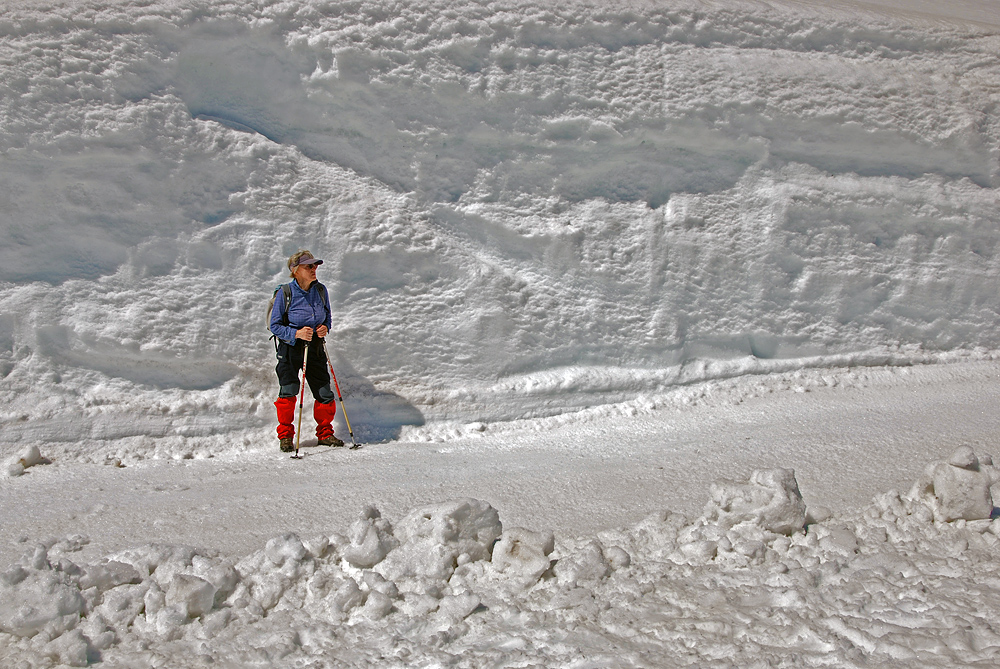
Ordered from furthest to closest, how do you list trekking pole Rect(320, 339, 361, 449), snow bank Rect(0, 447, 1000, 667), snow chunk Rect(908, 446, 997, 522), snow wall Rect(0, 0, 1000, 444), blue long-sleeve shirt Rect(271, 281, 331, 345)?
snow wall Rect(0, 0, 1000, 444)
trekking pole Rect(320, 339, 361, 449)
blue long-sleeve shirt Rect(271, 281, 331, 345)
snow chunk Rect(908, 446, 997, 522)
snow bank Rect(0, 447, 1000, 667)

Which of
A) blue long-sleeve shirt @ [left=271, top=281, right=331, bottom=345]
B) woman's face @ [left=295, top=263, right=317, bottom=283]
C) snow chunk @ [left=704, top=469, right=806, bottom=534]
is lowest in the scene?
snow chunk @ [left=704, top=469, right=806, bottom=534]

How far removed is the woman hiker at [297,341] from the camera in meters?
5.38

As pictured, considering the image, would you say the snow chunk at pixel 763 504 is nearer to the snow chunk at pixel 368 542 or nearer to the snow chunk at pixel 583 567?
the snow chunk at pixel 583 567

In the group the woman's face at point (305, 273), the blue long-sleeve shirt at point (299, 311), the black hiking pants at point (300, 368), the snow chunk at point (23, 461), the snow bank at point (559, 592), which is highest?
the woman's face at point (305, 273)

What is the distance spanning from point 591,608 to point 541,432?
2766mm

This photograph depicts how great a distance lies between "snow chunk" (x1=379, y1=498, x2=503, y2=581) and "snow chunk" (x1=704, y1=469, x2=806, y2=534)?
114 cm

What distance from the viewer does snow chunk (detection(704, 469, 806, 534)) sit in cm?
351

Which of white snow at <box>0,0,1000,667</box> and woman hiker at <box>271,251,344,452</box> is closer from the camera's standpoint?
white snow at <box>0,0,1000,667</box>

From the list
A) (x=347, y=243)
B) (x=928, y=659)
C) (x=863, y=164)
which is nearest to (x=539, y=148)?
(x=347, y=243)

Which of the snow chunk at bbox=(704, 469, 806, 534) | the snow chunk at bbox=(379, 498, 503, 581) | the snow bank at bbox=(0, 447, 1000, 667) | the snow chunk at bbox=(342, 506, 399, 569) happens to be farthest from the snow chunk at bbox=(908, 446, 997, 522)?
the snow chunk at bbox=(342, 506, 399, 569)

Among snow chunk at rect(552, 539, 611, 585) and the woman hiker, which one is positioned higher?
the woman hiker

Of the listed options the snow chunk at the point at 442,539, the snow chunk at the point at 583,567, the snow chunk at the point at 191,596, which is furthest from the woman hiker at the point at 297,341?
the snow chunk at the point at 583,567

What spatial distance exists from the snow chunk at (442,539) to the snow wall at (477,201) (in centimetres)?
221

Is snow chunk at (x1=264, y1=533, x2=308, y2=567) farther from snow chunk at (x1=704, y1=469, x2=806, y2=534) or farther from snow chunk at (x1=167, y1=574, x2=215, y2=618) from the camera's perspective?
snow chunk at (x1=704, y1=469, x2=806, y2=534)
